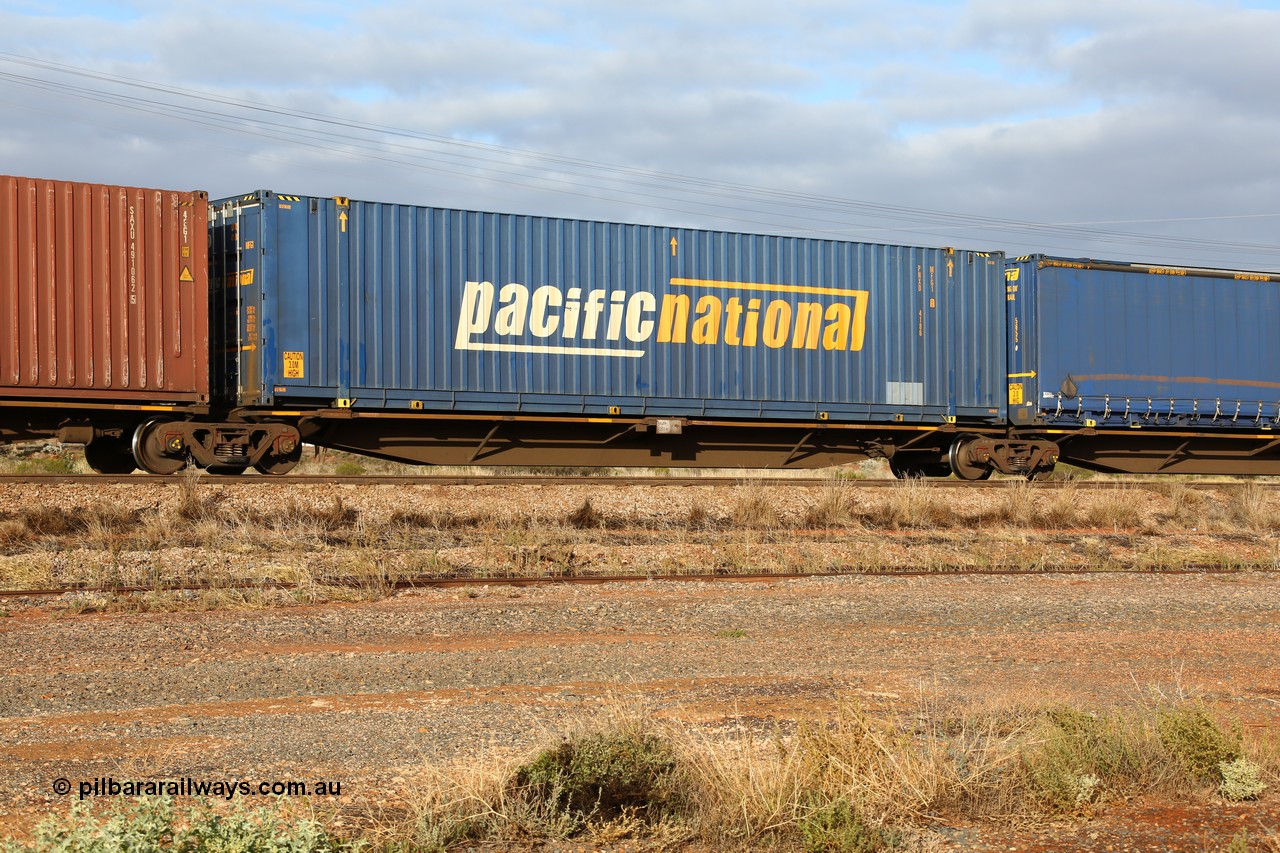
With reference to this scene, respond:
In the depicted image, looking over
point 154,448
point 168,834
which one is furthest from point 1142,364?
point 168,834

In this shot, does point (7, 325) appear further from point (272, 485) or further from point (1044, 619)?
point (1044, 619)

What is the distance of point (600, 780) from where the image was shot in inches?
179

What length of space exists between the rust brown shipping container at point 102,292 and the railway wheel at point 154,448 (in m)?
0.43

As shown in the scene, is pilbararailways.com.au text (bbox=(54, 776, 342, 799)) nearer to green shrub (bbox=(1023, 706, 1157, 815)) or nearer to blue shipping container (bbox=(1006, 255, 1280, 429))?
green shrub (bbox=(1023, 706, 1157, 815))

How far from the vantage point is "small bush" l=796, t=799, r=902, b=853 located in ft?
13.6

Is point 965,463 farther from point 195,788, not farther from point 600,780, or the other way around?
point 195,788

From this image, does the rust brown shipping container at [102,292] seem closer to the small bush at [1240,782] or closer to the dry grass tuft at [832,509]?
the dry grass tuft at [832,509]

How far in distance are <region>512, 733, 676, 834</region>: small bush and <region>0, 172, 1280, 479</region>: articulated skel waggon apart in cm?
1127

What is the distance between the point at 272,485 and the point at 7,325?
11.6 feet

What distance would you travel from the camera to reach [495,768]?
175 inches

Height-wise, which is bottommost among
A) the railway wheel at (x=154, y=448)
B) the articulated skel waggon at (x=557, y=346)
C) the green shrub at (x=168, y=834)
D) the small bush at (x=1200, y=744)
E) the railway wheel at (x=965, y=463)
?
the small bush at (x=1200, y=744)

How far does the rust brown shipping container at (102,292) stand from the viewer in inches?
543

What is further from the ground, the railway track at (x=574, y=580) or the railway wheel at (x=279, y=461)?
the railway wheel at (x=279, y=461)

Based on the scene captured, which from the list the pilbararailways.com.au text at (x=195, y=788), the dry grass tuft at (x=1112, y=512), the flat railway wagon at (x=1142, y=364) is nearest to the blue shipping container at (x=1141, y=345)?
the flat railway wagon at (x=1142, y=364)
